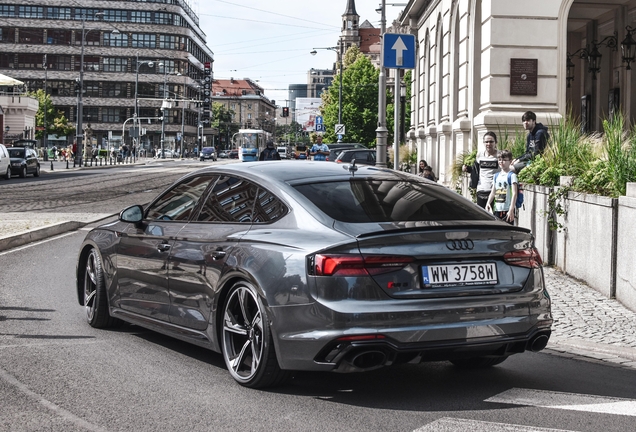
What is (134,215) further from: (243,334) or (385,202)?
(385,202)

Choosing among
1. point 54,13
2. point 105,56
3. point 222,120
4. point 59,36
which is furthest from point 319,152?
point 222,120

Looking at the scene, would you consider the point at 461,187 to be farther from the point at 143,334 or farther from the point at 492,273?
the point at 492,273

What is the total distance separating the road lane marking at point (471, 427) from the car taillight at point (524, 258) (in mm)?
1069

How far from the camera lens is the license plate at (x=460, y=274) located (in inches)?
206

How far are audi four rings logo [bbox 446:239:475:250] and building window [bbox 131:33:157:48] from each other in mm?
132365

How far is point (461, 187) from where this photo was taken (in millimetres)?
19688

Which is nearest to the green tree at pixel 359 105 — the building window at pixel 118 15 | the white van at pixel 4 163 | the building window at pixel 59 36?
the white van at pixel 4 163

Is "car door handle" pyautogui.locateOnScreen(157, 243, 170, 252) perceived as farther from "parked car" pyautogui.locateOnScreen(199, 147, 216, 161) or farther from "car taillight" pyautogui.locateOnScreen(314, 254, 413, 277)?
"parked car" pyautogui.locateOnScreen(199, 147, 216, 161)

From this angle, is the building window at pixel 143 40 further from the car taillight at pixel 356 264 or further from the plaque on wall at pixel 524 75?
the car taillight at pixel 356 264

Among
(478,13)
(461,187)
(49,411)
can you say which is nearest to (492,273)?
(49,411)

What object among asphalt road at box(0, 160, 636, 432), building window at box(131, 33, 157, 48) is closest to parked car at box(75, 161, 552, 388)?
asphalt road at box(0, 160, 636, 432)

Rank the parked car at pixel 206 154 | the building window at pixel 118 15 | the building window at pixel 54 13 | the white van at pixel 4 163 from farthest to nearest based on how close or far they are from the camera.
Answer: the building window at pixel 118 15
the building window at pixel 54 13
the parked car at pixel 206 154
the white van at pixel 4 163

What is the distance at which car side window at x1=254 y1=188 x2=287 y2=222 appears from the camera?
229 inches

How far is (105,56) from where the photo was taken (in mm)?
132125
